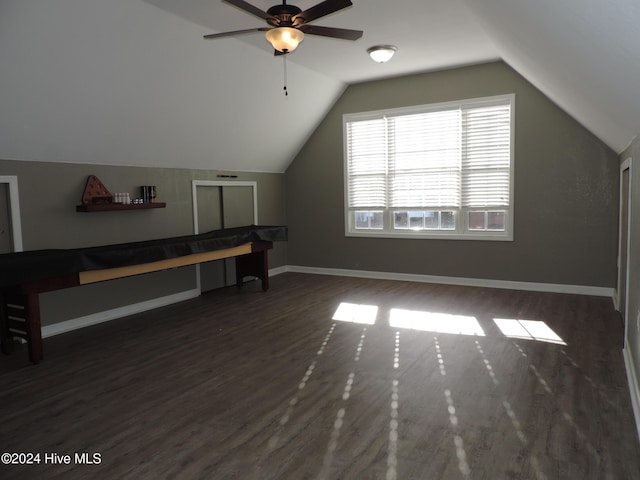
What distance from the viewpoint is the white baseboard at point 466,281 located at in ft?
19.0

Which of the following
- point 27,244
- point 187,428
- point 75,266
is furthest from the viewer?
point 27,244

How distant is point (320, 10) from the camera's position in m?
3.15

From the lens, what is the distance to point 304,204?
25.9 ft

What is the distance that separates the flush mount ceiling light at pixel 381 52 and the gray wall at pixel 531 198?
4.68 ft

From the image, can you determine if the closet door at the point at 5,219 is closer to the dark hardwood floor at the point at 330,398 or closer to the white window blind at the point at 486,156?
the dark hardwood floor at the point at 330,398

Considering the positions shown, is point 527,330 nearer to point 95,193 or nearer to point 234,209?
point 234,209

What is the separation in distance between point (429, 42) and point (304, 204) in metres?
3.42

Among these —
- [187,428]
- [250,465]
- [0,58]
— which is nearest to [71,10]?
[0,58]

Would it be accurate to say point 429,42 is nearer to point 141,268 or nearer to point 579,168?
point 579,168

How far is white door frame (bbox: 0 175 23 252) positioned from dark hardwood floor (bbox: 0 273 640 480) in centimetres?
98

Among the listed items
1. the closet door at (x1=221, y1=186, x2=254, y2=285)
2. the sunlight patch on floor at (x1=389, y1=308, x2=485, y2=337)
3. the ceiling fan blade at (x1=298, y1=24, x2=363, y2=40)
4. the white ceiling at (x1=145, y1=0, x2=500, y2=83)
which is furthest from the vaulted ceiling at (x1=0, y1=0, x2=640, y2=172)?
the sunlight patch on floor at (x1=389, y1=308, x2=485, y2=337)

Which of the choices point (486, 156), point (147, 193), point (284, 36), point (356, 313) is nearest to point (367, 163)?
point (486, 156)

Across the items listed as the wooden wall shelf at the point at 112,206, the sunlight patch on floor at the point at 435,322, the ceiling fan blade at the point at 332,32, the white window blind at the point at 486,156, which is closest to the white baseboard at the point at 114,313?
the wooden wall shelf at the point at 112,206

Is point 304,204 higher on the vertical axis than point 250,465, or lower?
higher
